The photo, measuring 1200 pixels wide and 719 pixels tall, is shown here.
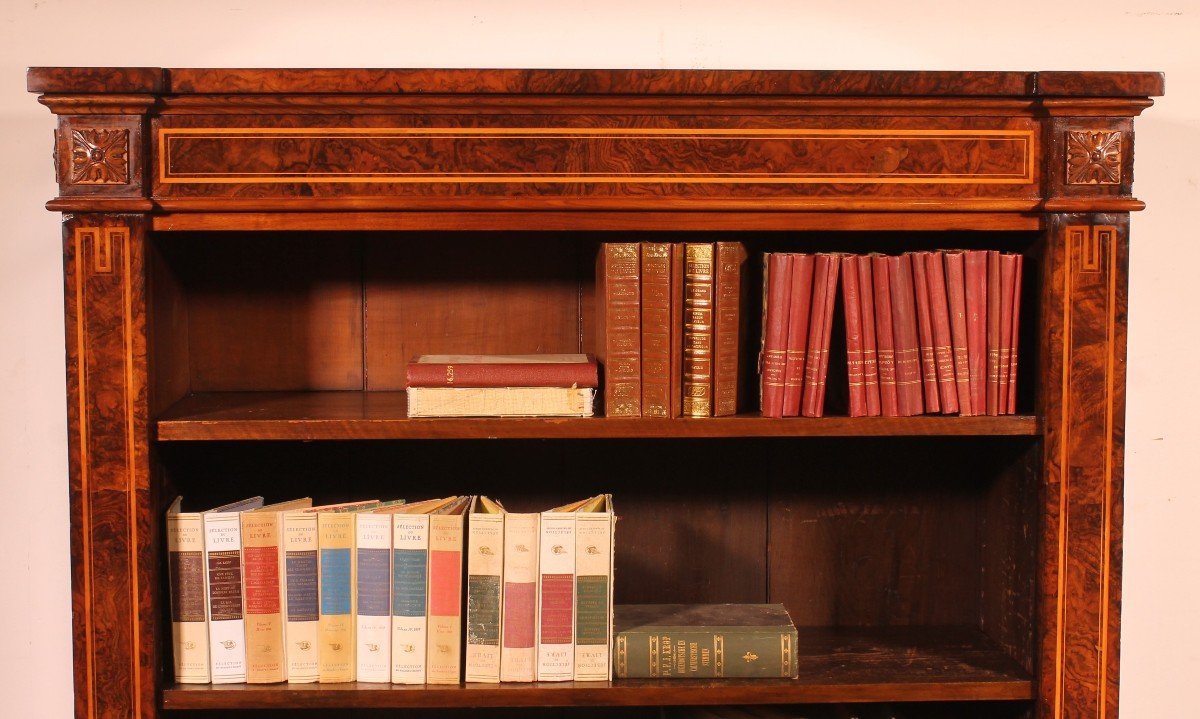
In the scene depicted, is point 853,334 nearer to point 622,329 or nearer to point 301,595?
point 622,329

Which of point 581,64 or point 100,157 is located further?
point 581,64

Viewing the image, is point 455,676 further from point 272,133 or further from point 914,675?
point 272,133

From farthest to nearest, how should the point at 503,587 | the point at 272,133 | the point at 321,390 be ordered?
1. the point at 321,390
2. the point at 503,587
3. the point at 272,133

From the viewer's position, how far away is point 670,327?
1548mm

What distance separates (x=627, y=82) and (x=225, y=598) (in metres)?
0.96

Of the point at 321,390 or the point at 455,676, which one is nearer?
the point at 455,676

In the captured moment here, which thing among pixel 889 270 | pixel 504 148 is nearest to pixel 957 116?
pixel 889 270

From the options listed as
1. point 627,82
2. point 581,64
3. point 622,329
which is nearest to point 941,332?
point 622,329

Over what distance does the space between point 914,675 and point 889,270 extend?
63 cm

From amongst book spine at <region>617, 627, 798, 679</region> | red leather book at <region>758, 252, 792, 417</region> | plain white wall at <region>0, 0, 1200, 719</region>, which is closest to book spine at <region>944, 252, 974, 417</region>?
red leather book at <region>758, 252, 792, 417</region>

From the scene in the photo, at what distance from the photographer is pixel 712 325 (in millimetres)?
1558

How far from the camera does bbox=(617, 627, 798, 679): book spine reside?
1.60 meters

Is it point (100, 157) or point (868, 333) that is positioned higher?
point (100, 157)

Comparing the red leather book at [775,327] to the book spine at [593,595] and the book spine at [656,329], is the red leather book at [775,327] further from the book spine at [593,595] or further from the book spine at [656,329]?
the book spine at [593,595]
